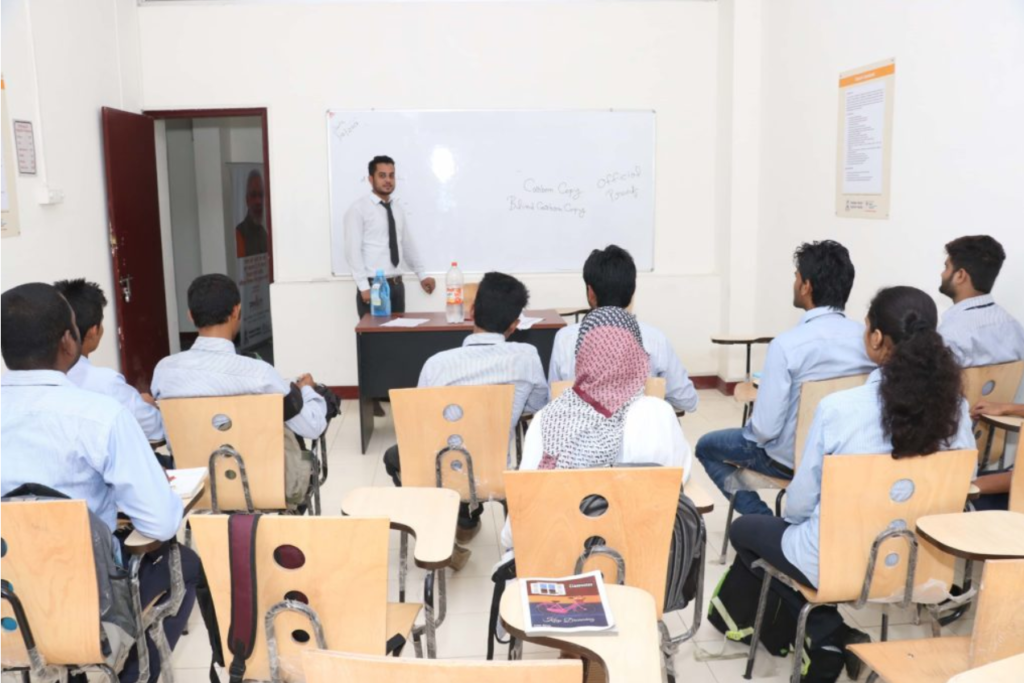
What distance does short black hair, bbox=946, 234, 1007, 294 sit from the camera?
10.4 ft

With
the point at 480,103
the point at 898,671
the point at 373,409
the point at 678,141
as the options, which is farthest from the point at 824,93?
the point at 898,671

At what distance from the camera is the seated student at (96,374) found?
270 centimetres

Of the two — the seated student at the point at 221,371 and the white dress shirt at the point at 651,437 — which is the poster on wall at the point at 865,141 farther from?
the seated student at the point at 221,371

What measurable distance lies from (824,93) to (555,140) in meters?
1.86

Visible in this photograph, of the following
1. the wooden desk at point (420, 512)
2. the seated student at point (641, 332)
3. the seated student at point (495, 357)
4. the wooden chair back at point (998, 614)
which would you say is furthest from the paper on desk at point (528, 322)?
the wooden chair back at point (998, 614)

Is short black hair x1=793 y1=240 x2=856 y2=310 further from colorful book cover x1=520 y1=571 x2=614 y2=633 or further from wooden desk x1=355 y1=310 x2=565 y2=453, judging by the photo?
wooden desk x1=355 y1=310 x2=565 y2=453

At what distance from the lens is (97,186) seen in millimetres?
5145

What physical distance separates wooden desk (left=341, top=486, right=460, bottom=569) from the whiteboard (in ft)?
→ 12.6

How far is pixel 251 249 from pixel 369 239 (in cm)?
250

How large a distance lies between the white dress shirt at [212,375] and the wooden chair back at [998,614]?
2.14m

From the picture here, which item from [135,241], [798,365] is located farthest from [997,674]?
[135,241]

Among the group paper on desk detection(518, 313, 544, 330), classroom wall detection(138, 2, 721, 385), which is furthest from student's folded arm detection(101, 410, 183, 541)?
classroom wall detection(138, 2, 721, 385)

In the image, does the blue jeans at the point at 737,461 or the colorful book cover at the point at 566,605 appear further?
the blue jeans at the point at 737,461

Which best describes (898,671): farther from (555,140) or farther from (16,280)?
(555,140)
